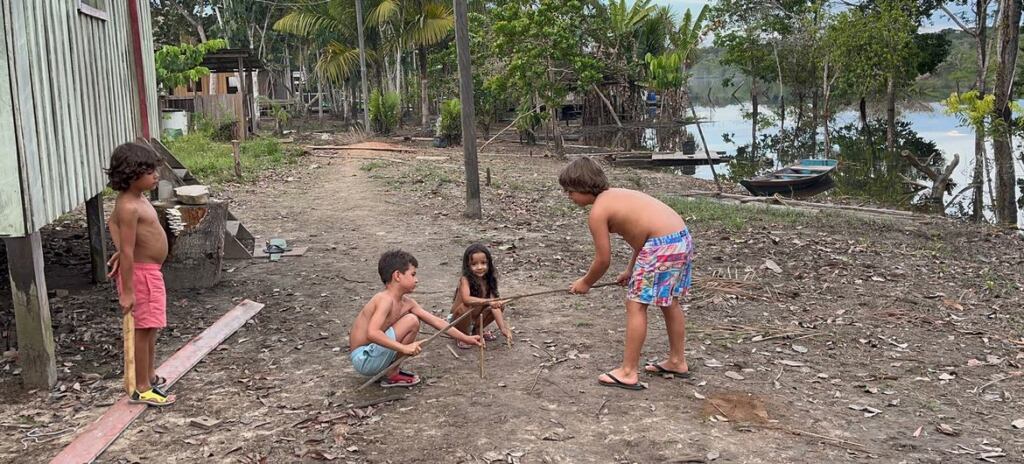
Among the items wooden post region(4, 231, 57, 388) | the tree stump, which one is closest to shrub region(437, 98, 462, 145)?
the tree stump

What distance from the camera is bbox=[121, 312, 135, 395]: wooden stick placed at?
15.3 ft

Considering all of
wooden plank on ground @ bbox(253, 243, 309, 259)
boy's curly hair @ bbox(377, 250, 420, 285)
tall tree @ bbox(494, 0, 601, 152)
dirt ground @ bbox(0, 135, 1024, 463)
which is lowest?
dirt ground @ bbox(0, 135, 1024, 463)

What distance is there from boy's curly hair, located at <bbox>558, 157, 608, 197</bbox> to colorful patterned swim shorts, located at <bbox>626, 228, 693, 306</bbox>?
0.43 meters

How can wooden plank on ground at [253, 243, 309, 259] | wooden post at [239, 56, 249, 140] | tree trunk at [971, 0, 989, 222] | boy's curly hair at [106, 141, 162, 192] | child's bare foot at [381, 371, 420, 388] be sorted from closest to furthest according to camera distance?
boy's curly hair at [106, 141, 162, 192], child's bare foot at [381, 371, 420, 388], wooden plank on ground at [253, 243, 309, 259], tree trunk at [971, 0, 989, 222], wooden post at [239, 56, 249, 140]

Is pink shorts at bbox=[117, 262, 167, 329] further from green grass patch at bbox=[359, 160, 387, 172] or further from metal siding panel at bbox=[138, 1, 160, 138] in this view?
green grass patch at bbox=[359, 160, 387, 172]

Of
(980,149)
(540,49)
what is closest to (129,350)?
(540,49)

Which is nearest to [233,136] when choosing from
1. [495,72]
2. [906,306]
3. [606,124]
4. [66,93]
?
[495,72]

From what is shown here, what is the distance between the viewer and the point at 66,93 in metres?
5.98

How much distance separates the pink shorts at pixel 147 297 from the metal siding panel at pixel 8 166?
2.36 feet

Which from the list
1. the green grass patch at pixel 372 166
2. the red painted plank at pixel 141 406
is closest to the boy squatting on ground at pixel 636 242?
the red painted plank at pixel 141 406

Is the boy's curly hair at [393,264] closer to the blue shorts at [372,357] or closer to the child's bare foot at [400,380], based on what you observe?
the blue shorts at [372,357]

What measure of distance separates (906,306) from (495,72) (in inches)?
867

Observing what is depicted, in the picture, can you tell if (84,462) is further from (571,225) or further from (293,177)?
(293,177)

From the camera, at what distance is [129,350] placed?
4754mm
